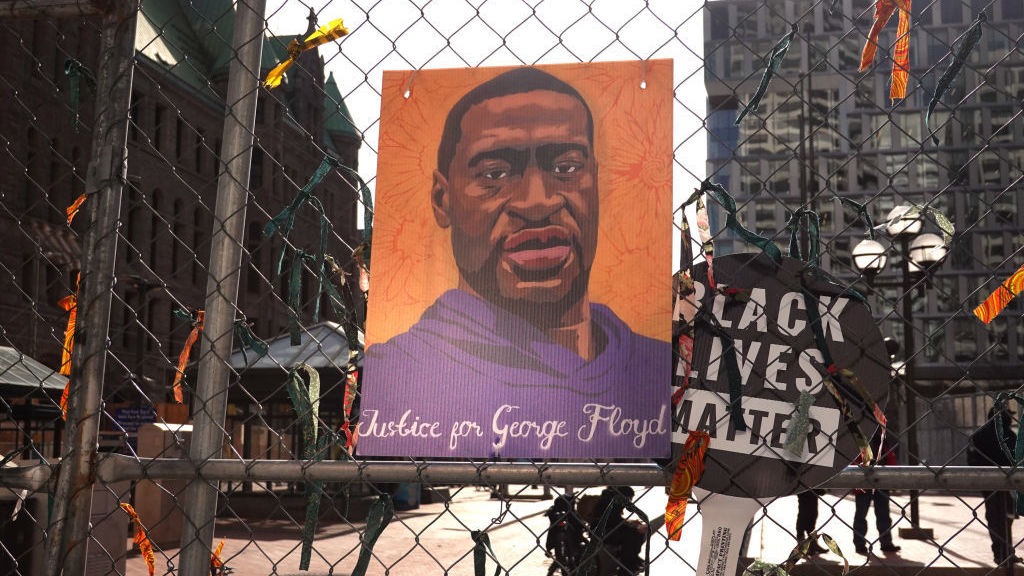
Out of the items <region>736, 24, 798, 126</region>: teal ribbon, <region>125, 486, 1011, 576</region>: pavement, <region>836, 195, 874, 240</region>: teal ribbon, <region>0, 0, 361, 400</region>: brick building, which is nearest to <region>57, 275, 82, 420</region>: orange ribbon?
<region>736, 24, 798, 126</region>: teal ribbon

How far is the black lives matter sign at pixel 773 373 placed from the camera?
1853mm

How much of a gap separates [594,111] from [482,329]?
20.0 inches

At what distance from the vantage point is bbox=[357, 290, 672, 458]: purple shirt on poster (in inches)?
75.8

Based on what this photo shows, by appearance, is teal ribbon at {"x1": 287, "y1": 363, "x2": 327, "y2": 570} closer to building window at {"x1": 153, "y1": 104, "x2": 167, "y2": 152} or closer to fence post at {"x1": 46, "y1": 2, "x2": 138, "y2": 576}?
fence post at {"x1": 46, "y1": 2, "x2": 138, "y2": 576}

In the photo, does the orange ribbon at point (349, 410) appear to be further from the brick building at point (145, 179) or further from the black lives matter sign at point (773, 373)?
the brick building at point (145, 179)

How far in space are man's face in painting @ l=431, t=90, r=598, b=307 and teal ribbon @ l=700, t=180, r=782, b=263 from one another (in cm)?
24

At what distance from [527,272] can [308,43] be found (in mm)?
749

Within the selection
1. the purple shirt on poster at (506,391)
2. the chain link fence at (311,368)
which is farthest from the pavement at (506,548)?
the purple shirt on poster at (506,391)

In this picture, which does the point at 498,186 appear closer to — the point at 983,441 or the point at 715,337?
the point at 715,337

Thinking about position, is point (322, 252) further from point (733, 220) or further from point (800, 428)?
point (800, 428)

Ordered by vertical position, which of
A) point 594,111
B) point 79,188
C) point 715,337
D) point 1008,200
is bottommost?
point 715,337

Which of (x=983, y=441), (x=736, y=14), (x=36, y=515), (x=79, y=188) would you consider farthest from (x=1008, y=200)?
(x=36, y=515)

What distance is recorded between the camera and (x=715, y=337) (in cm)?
192

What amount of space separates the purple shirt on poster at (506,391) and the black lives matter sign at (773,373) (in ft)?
0.31
